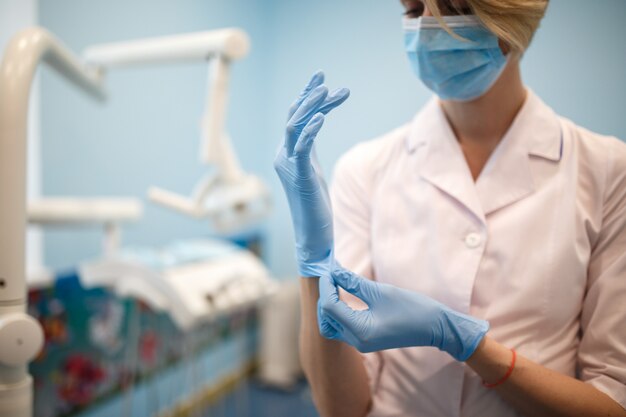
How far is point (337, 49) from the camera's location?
0.97 meters

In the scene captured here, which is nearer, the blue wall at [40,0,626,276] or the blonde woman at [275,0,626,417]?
the blonde woman at [275,0,626,417]

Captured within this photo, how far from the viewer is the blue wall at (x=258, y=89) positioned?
783 millimetres

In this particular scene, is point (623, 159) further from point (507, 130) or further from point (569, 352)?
point (569, 352)

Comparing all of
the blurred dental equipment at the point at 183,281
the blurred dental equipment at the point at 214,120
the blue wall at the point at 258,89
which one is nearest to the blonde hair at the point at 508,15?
the blue wall at the point at 258,89

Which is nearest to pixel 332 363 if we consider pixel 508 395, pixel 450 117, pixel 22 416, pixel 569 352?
pixel 508 395

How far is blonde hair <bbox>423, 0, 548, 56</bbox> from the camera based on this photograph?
689mm

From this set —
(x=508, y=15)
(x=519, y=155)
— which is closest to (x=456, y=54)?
(x=508, y=15)

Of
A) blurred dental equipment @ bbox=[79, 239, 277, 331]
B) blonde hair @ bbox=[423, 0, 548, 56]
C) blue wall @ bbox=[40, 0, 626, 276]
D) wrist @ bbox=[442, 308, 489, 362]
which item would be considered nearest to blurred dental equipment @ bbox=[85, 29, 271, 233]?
blue wall @ bbox=[40, 0, 626, 276]

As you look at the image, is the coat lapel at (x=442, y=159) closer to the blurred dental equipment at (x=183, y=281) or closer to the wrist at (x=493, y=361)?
the wrist at (x=493, y=361)

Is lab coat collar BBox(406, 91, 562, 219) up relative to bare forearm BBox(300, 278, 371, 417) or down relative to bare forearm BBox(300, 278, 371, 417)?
up

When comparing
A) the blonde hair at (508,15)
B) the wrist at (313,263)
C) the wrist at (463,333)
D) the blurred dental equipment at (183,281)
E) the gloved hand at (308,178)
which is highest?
the blonde hair at (508,15)

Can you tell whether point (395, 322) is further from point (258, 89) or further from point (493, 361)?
point (258, 89)

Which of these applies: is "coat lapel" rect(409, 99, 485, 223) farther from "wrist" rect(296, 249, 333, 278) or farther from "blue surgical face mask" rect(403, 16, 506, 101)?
"wrist" rect(296, 249, 333, 278)

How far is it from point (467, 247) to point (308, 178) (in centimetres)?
31
